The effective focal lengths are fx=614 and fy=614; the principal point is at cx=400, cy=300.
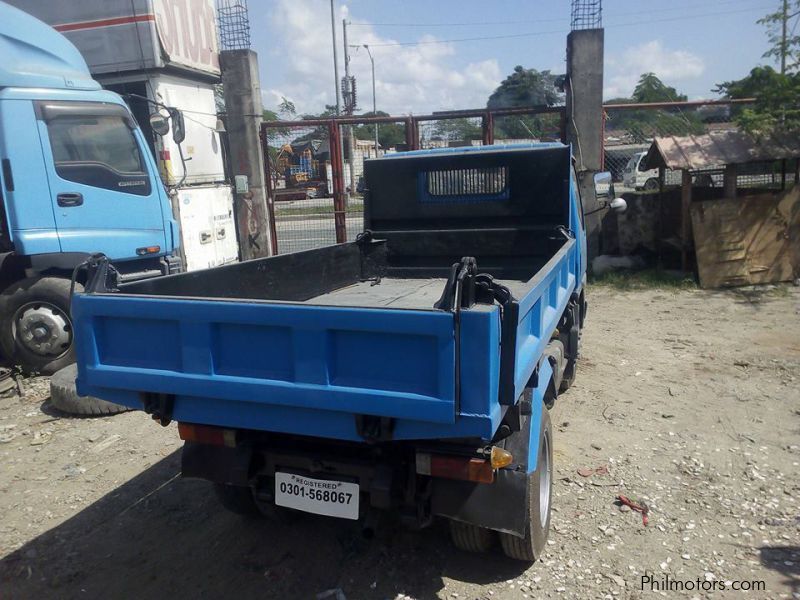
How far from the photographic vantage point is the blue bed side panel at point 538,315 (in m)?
2.46

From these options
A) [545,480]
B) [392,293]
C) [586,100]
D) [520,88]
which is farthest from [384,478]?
[520,88]

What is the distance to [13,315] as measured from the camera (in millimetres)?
5836

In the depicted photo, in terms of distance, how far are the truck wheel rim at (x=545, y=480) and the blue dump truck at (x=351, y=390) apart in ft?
0.06

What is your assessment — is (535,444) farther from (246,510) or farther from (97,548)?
(97,548)

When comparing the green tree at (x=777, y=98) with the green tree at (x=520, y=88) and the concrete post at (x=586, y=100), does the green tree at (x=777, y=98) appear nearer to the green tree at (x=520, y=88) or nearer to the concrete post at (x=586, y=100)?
the concrete post at (x=586, y=100)

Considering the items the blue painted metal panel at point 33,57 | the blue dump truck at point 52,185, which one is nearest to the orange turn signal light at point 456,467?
the blue dump truck at point 52,185

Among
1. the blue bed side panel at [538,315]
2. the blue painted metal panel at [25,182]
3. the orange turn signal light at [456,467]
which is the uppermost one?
the blue painted metal panel at [25,182]

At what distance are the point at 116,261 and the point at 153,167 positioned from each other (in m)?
1.09

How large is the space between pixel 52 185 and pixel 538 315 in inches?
193

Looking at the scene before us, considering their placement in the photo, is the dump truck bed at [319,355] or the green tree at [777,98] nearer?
the dump truck bed at [319,355]

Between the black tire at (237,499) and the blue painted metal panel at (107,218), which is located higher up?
the blue painted metal panel at (107,218)

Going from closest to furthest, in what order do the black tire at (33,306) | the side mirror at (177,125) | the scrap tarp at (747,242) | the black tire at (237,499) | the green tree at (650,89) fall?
the black tire at (237,499), the black tire at (33,306), the side mirror at (177,125), the scrap tarp at (747,242), the green tree at (650,89)

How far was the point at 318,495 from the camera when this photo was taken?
2732 millimetres

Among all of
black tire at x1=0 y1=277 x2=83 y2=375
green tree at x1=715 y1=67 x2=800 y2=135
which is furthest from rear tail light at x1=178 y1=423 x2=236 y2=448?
green tree at x1=715 y1=67 x2=800 y2=135
